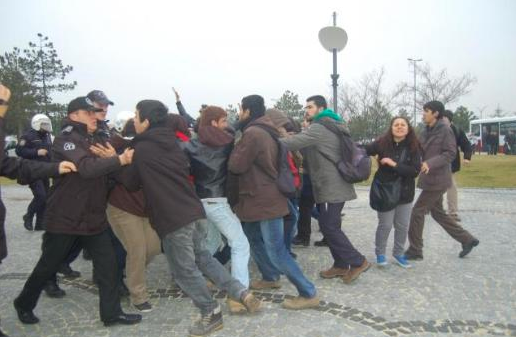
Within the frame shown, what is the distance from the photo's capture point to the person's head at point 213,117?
402cm

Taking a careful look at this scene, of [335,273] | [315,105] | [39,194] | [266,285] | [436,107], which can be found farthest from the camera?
[39,194]

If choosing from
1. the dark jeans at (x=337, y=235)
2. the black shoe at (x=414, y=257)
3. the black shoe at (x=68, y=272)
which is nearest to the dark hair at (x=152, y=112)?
the dark jeans at (x=337, y=235)

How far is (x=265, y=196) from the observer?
13.1 ft

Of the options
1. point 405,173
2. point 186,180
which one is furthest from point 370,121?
point 186,180

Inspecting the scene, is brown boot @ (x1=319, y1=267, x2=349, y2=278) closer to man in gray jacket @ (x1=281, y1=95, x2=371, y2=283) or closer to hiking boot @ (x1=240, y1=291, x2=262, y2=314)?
man in gray jacket @ (x1=281, y1=95, x2=371, y2=283)

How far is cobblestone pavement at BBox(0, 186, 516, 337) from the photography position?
3564mm

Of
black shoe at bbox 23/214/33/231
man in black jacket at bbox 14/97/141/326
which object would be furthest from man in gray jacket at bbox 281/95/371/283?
black shoe at bbox 23/214/33/231

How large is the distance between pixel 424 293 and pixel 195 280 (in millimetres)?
2271

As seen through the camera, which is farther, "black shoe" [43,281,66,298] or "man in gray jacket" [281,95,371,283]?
"man in gray jacket" [281,95,371,283]

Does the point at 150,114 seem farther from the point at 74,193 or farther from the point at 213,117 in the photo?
the point at 74,193

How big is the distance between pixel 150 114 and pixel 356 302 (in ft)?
8.17

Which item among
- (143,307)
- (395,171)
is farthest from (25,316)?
(395,171)

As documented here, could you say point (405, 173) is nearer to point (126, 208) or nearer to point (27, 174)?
point (126, 208)

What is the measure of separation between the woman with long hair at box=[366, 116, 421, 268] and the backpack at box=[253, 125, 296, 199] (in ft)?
4.27
